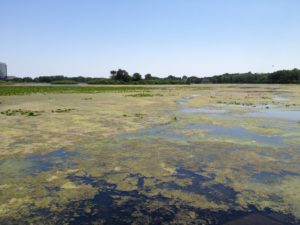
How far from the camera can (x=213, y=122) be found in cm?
1357

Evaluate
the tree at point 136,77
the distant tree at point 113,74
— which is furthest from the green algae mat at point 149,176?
the distant tree at point 113,74

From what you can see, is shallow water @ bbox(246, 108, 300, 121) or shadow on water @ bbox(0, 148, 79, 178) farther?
shallow water @ bbox(246, 108, 300, 121)

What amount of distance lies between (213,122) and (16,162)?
350 inches

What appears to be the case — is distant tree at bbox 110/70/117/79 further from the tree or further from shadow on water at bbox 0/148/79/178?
shadow on water at bbox 0/148/79/178

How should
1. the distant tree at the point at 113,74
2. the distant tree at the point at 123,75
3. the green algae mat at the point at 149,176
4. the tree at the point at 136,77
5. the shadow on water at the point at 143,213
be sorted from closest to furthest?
the shadow on water at the point at 143,213, the green algae mat at the point at 149,176, the distant tree at the point at 123,75, the tree at the point at 136,77, the distant tree at the point at 113,74

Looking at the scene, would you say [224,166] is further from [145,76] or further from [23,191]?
[145,76]

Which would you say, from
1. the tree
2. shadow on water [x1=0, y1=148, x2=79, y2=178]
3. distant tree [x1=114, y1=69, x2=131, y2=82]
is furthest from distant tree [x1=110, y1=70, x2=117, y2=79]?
shadow on water [x1=0, y1=148, x2=79, y2=178]

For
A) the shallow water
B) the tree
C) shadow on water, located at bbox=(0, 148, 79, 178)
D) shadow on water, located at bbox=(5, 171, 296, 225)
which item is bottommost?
shadow on water, located at bbox=(5, 171, 296, 225)

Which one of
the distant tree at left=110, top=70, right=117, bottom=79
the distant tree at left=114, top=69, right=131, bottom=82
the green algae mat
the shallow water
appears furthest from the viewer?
the distant tree at left=110, top=70, right=117, bottom=79

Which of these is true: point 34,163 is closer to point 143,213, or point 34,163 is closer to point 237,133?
point 143,213

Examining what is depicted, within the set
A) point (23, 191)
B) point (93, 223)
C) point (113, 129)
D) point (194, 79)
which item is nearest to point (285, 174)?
point (93, 223)

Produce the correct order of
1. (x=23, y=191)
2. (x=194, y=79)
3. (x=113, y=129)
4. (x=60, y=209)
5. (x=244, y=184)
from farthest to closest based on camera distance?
(x=194, y=79) < (x=113, y=129) < (x=244, y=184) < (x=23, y=191) < (x=60, y=209)

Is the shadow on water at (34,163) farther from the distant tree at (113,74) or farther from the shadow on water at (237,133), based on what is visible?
the distant tree at (113,74)

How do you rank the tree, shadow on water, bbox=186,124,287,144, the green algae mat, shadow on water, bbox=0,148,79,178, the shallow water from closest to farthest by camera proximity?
the green algae mat
shadow on water, bbox=0,148,79,178
shadow on water, bbox=186,124,287,144
the shallow water
the tree
